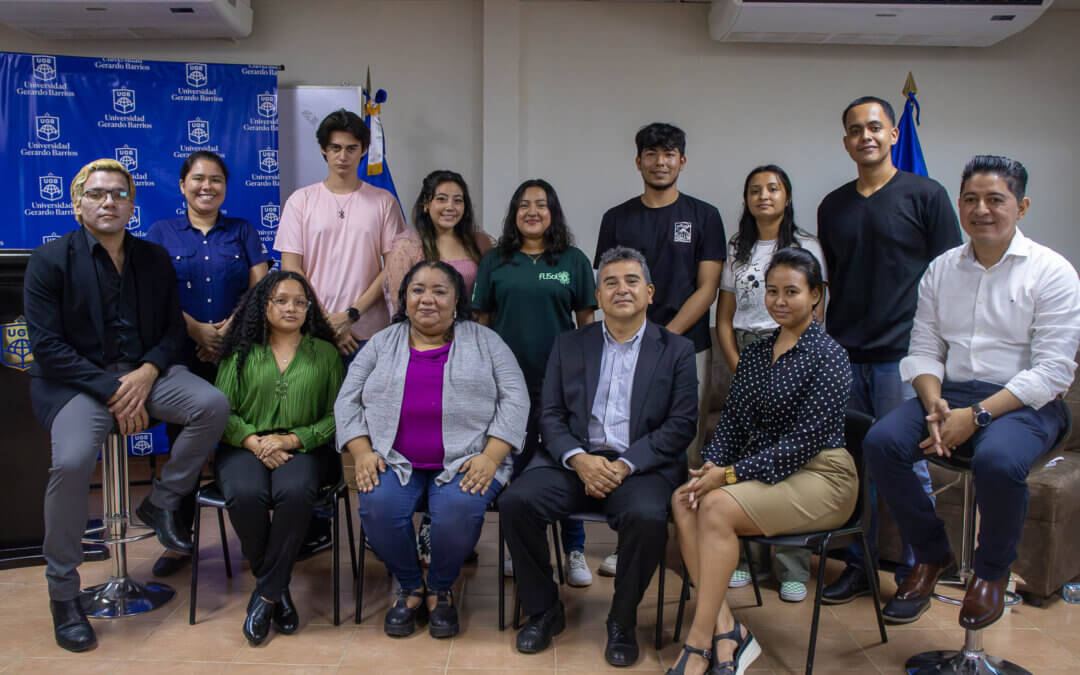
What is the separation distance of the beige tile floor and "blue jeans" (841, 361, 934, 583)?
18 centimetres

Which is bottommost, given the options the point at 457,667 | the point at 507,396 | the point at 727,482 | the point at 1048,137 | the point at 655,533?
the point at 457,667

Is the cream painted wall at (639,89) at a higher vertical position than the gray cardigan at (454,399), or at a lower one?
higher

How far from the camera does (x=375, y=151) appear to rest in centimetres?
471

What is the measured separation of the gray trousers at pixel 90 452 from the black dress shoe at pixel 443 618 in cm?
97

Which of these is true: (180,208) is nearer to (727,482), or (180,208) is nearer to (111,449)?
(111,449)

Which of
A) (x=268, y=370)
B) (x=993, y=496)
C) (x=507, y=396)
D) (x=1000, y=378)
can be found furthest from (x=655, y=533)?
(x=268, y=370)

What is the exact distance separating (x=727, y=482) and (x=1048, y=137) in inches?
169

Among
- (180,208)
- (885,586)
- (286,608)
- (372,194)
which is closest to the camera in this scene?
(286,608)

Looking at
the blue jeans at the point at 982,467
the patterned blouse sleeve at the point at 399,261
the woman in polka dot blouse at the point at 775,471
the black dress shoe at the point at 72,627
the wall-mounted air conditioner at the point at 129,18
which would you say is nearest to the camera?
the blue jeans at the point at 982,467

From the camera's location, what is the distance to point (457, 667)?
8.25 feet

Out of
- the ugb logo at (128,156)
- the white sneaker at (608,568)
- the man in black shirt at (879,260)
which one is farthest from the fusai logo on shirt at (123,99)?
the man in black shirt at (879,260)

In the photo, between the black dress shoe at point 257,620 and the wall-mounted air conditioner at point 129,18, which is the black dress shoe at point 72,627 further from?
the wall-mounted air conditioner at point 129,18

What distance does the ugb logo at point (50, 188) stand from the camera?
4.66 m

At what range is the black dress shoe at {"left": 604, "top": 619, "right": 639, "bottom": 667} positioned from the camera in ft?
8.27
